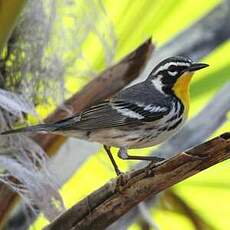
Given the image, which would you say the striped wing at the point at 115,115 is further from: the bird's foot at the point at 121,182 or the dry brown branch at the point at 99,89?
the bird's foot at the point at 121,182

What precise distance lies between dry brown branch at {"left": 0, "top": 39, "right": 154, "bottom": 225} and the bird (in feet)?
0.09

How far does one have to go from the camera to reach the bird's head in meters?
1.77

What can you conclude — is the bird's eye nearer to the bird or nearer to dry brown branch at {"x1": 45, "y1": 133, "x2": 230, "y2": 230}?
the bird

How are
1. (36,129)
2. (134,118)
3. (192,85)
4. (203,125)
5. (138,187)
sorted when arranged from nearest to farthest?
(138,187) < (36,129) < (134,118) < (203,125) < (192,85)

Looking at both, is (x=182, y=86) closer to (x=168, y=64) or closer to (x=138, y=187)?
(x=168, y=64)

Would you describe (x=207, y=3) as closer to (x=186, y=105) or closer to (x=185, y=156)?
(x=186, y=105)

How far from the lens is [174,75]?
181 centimetres

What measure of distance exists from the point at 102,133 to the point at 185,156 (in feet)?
1.67

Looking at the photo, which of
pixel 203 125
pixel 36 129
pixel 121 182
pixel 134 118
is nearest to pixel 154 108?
pixel 134 118

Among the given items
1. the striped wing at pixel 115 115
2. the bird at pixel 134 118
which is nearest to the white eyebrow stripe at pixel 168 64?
the bird at pixel 134 118

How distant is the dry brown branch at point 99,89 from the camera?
5.41 ft

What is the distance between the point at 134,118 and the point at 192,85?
37 centimetres

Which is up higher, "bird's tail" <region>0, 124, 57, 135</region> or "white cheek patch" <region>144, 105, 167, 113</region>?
"bird's tail" <region>0, 124, 57, 135</region>

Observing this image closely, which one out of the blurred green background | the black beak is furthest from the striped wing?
the blurred green background
